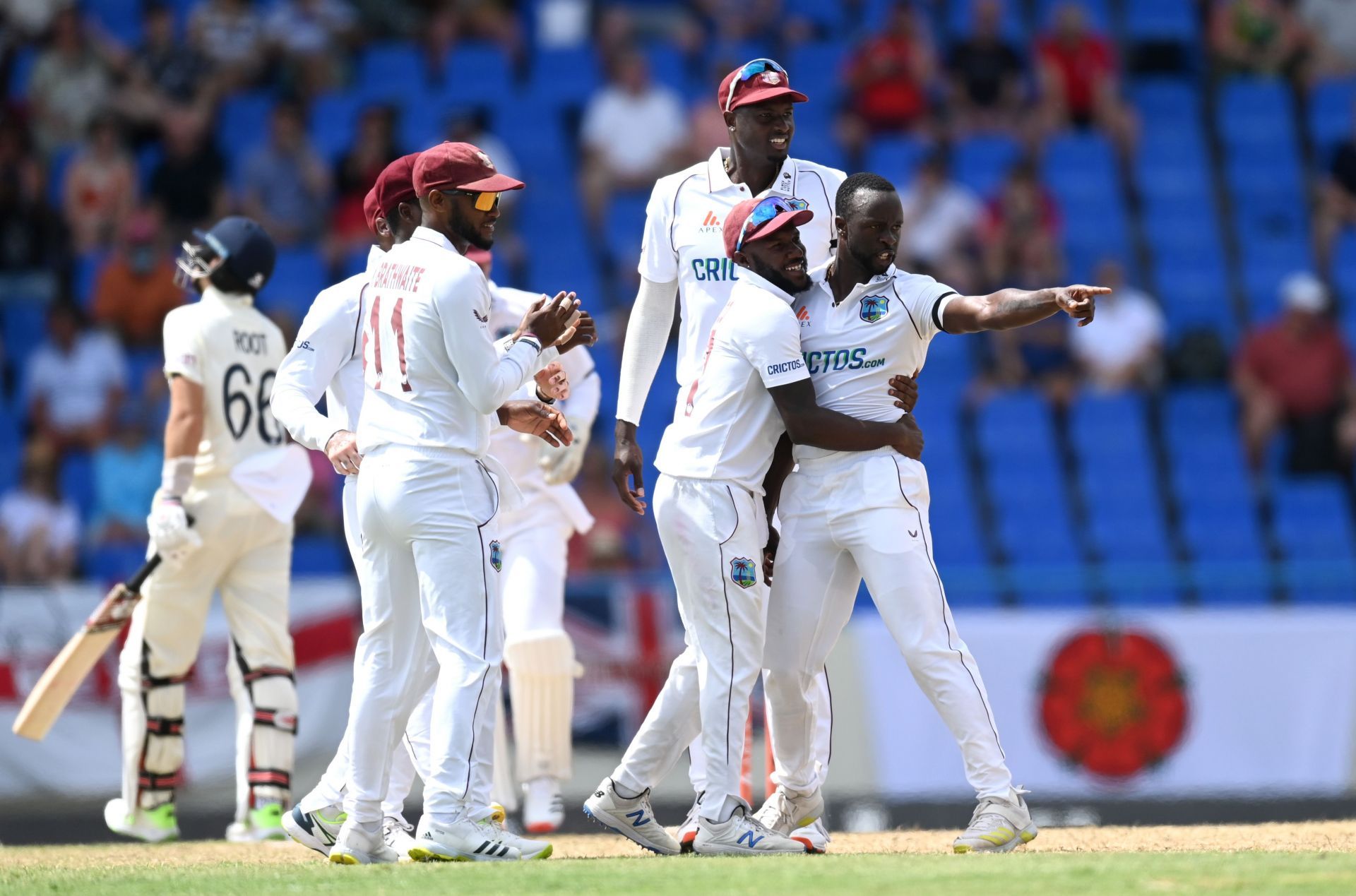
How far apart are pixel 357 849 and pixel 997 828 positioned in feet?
7.59

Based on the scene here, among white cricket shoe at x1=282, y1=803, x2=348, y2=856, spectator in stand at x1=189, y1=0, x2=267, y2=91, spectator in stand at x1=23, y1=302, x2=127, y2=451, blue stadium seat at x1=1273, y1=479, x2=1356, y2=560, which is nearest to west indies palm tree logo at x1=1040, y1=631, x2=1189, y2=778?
blue stadium seat at x1=1273, y1=479, x2=1356, y2=560

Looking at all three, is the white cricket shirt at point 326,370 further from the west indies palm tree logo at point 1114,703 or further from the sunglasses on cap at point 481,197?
the west indies palm tree logo at point 1114,703

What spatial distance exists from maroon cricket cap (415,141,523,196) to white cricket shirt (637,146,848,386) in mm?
1146

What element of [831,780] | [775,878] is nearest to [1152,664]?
[831,780]

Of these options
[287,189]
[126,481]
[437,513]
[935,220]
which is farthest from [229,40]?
[437,513]

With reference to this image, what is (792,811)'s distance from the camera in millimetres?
7484

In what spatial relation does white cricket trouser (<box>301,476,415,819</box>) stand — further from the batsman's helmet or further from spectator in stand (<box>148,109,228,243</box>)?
spectator in stand (<box>148,109,228,243</box>)

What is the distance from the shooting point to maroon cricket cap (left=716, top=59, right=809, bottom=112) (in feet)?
25.0

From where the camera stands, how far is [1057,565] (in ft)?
45.2

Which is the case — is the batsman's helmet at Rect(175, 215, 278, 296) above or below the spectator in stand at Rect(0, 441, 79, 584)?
above

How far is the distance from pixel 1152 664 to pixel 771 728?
16.3ft

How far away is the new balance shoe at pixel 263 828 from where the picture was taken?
348 inches

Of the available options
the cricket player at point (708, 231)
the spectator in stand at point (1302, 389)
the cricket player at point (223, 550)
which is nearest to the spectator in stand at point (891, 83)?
the spectator in stand at point (1302, 389)

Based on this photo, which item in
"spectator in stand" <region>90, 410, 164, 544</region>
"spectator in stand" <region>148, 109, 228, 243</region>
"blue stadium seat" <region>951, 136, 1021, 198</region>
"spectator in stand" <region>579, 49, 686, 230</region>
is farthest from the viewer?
"blue stadium seat" <region>951, 136, 1021, 198</region>
